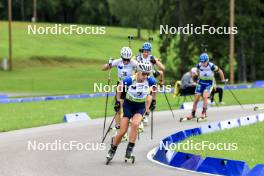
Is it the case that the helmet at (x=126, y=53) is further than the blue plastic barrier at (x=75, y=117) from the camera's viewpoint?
No

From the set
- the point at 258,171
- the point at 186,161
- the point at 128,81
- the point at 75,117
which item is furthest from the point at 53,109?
the point at 258,171

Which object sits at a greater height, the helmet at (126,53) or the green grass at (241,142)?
the helmet at (126,53)

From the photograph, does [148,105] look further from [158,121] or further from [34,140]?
[158,121]

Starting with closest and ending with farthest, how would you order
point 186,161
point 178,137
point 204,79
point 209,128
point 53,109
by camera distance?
1. point 186,161
2. point 178,137
3. point 209,128
4. point 204,79
5. point 53,109

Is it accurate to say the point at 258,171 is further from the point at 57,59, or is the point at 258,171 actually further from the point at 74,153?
the point at 57,59

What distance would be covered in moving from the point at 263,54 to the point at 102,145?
36725 millimetres

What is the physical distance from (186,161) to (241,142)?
338 centimetres

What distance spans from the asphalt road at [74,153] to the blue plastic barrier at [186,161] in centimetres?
28

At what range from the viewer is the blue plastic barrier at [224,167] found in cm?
1054

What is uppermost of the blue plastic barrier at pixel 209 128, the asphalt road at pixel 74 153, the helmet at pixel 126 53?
the helmet at pixel 126 53

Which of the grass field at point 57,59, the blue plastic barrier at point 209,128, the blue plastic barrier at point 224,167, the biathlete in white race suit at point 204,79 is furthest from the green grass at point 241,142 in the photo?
the grass field at point 57,59

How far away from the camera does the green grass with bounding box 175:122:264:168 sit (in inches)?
502

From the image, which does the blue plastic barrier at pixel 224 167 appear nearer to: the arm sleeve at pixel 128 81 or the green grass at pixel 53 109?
the arm sleeve at pixel 128 81

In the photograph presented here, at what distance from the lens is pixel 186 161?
1187cm
